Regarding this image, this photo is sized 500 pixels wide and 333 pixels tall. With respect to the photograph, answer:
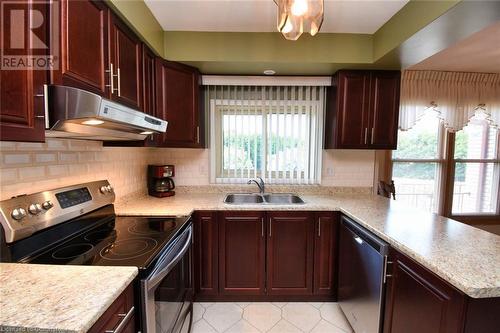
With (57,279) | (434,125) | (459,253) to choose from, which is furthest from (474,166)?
(57,279)

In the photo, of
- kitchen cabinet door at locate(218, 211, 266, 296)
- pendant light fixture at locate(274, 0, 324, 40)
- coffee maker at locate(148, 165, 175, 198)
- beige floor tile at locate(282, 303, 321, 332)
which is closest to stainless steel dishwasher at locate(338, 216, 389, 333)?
beige floor tile at locate(282, 303, 321, 332)

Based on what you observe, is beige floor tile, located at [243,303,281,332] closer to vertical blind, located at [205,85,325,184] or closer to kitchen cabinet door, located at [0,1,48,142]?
vertical blind, located at [205,85,325,184]

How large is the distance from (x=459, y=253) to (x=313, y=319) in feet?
4.17

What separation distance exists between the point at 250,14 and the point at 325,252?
2.10m

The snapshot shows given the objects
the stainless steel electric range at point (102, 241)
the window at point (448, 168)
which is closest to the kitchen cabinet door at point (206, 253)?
the stainless steel electric range at point (102, 241)

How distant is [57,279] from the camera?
89cm

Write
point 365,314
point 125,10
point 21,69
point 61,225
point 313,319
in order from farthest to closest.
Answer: point 313,319, point 365,314, point 125,10, point 61,225, point 21,69

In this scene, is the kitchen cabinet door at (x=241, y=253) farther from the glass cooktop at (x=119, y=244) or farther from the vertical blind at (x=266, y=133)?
the vertical blind at (x=266, y=133)

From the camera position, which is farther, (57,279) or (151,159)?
(151,159)

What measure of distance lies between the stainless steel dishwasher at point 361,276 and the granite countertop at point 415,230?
4.2 inches

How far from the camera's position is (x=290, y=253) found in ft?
7.03

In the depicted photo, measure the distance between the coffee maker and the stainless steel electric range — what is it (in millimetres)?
683

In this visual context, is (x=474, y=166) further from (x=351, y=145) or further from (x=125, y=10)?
(x=125, y=10)

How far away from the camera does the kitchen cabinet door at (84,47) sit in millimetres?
1029
